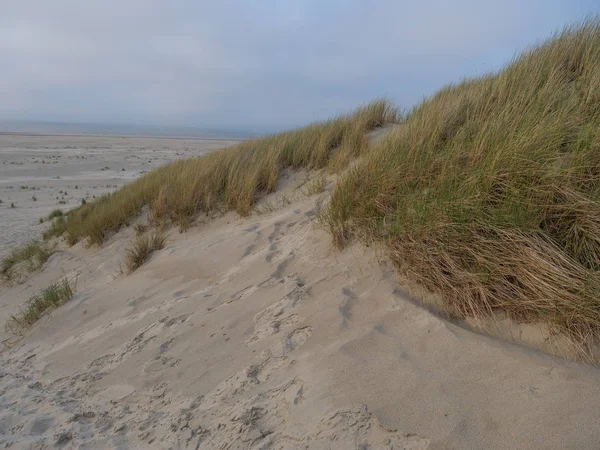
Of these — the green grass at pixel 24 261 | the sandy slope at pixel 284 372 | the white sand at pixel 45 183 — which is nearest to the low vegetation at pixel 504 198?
the sandy slope at pixel 284 372

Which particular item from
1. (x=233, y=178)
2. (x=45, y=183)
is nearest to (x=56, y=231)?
(x=233, y=178)

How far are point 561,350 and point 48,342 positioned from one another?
3.92m

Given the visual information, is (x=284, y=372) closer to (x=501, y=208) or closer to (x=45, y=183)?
(x=501, y=208)

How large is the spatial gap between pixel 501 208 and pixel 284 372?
1.55m

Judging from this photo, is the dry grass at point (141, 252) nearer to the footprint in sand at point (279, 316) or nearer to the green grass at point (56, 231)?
the footprint in sand at point (279, 316)

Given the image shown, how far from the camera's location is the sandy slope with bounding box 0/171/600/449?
174 cm

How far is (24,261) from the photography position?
Answer: 6625 mm

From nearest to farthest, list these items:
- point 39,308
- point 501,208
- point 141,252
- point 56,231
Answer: point 501,208 → point 39,308 → point 141,252 → point 56,231

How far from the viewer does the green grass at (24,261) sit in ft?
20.7

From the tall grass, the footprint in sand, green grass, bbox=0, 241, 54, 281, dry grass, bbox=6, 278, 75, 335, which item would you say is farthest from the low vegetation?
green grass, bbox=0, 241, 54, 281

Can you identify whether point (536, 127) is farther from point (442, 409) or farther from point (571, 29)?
point (571, 29)

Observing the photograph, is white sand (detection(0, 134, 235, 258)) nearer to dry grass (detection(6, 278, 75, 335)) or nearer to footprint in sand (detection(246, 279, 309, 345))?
dry grass (detection(6, 278, 75, 335))

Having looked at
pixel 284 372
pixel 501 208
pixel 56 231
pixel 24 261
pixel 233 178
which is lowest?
pixel 24 261

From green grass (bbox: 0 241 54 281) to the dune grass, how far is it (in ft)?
16.8
